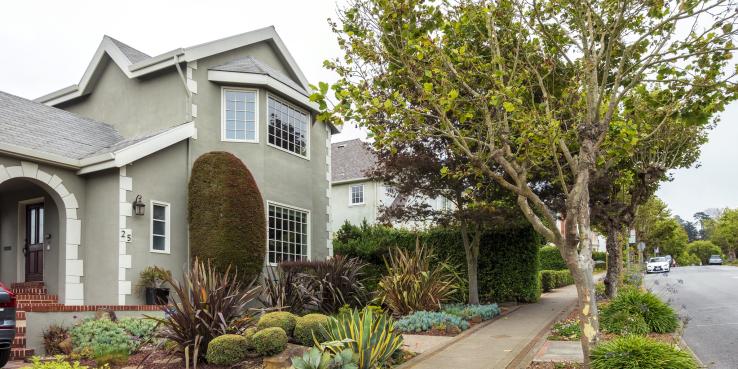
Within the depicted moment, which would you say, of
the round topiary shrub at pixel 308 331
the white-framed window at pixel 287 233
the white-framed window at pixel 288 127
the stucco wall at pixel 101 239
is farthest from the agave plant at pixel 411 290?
the stucco wall at pixel 101 239

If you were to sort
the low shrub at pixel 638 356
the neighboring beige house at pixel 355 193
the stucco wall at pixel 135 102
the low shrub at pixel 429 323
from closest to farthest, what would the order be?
1. the low shrub at pixel 638 356
2. the low shrub at pixel 429 323
3. the stucco wall at pixel 135 102
4. the neighboring beige house at pixel 355 193

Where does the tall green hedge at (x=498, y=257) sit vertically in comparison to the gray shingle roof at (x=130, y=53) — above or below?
below

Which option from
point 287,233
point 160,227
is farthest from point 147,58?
point 287,233

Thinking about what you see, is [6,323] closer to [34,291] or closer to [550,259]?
[34,291]

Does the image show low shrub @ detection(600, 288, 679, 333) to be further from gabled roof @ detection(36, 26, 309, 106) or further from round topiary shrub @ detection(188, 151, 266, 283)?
gabled roof @ detection(36, 26, 309, 106)

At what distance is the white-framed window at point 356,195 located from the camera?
99.1 feet

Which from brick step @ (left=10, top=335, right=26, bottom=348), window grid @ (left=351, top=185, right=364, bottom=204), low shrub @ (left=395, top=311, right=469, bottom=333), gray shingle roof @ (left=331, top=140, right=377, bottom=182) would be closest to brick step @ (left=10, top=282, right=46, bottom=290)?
brick step @ (left=10, top=335, right=26, bottom=348)

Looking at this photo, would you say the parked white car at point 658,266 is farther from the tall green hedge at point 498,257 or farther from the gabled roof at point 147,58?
the gabled roof at point 147,58

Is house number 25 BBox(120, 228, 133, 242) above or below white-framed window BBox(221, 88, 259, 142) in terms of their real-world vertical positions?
below

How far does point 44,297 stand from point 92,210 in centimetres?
217

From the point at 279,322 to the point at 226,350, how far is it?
3.70 feet

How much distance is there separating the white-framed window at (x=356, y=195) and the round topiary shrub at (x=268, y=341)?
2222 cm

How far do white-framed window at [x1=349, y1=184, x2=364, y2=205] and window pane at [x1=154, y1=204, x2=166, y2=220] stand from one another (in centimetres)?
1694

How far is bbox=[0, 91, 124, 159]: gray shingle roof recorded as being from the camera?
12592 mm
